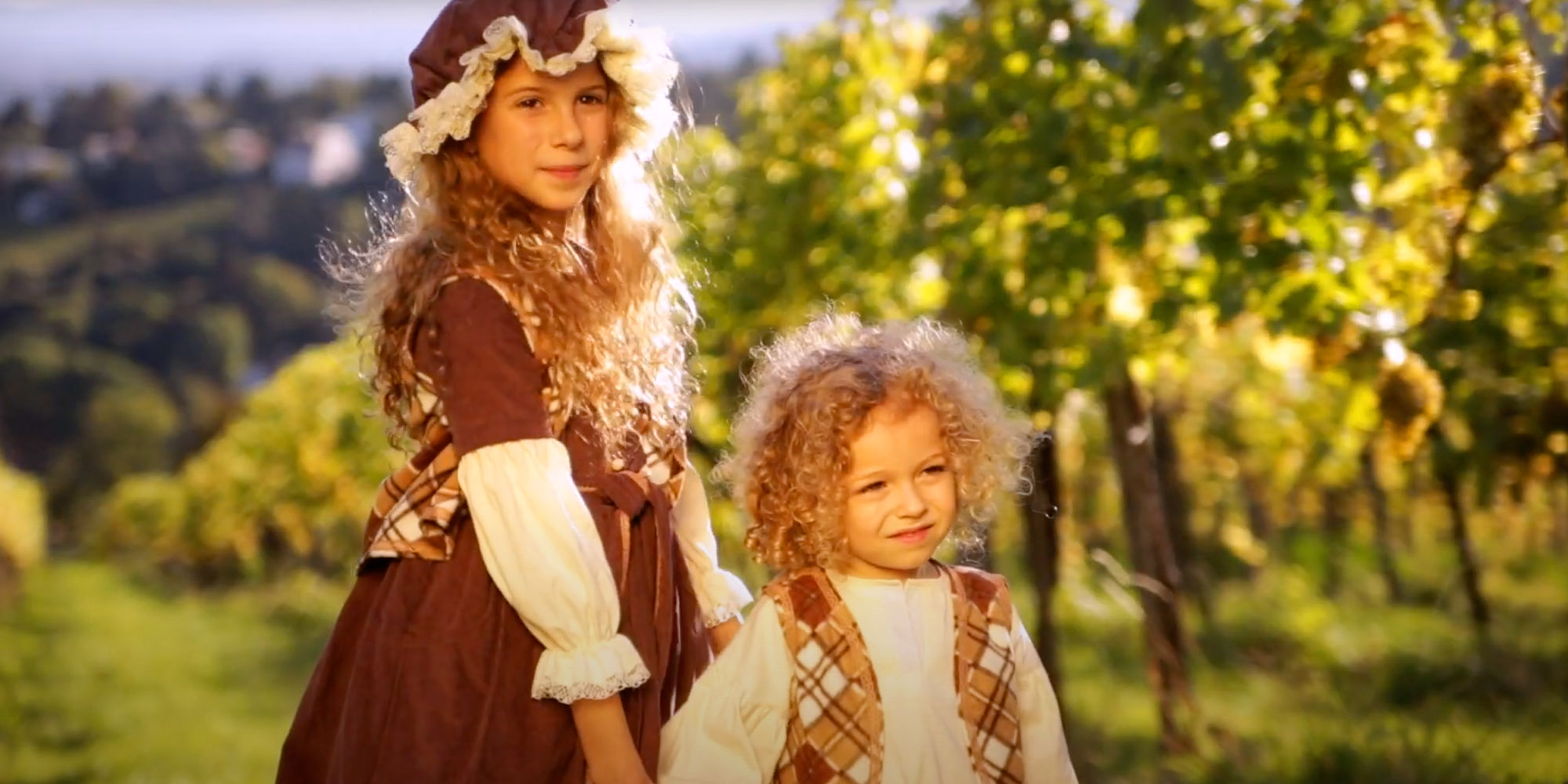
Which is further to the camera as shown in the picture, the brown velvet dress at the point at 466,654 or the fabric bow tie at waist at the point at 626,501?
the fabric bow tie at waist at the point at 626,501

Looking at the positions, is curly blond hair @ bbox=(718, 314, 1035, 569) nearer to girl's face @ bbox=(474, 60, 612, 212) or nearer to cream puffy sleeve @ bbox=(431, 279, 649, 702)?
cream puffy sleeve @ bbox=(431, 279, 649, 702)

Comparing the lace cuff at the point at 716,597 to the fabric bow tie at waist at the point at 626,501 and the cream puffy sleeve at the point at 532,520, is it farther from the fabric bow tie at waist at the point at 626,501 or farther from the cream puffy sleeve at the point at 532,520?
the cream puffy sleeve at the point at 532,520

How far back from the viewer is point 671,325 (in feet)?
8.53

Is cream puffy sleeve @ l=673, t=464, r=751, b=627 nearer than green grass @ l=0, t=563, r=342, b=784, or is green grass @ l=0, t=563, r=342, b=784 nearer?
cream puffy sleeve @ l=673, t=464, r=751, b=627

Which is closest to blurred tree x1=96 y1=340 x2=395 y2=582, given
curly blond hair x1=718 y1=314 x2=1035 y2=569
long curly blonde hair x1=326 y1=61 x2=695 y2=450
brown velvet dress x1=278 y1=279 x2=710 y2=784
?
long curly blonde hair x1=326 y1=61 x2=695 y2=450

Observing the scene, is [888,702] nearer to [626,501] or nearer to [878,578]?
[878,578]

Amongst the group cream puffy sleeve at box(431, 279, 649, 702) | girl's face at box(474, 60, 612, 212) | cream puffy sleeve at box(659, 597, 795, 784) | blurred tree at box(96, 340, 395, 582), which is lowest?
cream puffy sleeve at box(659, 597, 795, 784)

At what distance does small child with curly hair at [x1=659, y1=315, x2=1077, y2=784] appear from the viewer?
7.09 feet

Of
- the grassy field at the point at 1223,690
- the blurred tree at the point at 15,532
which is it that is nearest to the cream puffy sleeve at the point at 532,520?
the grassy field at the point at 1223,690

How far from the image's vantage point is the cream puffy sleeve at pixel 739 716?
2152 mm

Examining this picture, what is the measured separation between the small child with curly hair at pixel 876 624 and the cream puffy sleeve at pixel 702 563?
0.33 m

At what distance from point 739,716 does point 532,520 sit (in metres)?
0.34

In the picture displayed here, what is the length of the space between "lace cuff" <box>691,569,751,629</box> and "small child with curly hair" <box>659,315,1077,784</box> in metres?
0.33

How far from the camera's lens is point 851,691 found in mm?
2166
